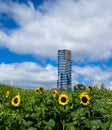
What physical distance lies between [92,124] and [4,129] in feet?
5.32

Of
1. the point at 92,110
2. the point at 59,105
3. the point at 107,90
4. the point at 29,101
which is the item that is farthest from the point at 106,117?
the point at 107,90

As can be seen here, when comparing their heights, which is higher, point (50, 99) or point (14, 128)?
point (50, 99)

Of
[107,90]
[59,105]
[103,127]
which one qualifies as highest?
[107,90]

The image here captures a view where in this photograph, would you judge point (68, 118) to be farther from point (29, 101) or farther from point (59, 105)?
point (29, 101)

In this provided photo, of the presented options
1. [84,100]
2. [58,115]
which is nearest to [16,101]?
[58,115]

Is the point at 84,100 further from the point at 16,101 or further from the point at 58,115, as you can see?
the point at 16,101

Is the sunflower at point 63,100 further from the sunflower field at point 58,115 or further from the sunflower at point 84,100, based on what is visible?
the sunflower at point 84,100

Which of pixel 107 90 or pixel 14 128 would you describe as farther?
pixel 107 90

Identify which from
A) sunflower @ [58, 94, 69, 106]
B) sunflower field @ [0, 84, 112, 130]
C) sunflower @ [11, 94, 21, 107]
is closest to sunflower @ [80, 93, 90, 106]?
sunflower field @ [0, 84, 112, 130]

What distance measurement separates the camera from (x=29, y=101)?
8.62 meters

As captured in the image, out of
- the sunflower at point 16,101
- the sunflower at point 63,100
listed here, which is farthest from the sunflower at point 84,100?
the sunflower at point 16,101

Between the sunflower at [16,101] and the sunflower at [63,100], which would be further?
the sunflower at [16,101]

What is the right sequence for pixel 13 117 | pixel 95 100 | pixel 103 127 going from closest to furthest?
pixel 103 127
pixel 13 117
pixel 95 100

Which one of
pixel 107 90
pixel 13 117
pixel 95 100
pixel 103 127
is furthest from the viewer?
pixel 107 90
